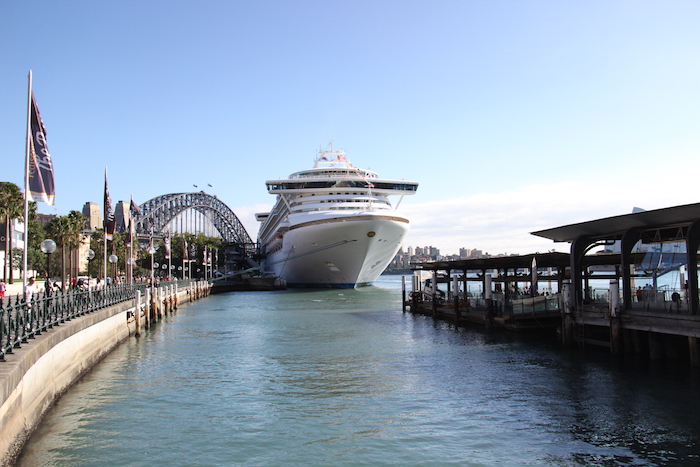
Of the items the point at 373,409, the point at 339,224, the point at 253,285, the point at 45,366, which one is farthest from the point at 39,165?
the point at 253,285

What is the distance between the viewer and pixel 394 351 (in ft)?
88.4

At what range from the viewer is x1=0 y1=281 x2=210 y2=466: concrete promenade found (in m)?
11.0

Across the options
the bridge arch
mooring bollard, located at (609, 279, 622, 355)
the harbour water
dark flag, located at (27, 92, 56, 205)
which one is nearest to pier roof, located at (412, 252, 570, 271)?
the harbour water

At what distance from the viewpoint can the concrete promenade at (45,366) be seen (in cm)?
1098

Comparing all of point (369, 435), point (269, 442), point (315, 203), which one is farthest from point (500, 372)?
point (315, 203)

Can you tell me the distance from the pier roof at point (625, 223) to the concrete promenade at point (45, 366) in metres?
18.7

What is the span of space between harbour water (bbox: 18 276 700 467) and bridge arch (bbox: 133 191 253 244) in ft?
401

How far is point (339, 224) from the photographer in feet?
214

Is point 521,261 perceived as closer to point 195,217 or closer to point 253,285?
point 253,285

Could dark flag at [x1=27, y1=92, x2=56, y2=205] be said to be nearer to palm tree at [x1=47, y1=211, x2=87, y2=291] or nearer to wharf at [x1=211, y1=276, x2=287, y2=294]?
palm tree at [x1=47, y1=211, x2=87, y2=291]

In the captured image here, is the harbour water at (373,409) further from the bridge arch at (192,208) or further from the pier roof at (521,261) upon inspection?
the bridge arch at (192,208)

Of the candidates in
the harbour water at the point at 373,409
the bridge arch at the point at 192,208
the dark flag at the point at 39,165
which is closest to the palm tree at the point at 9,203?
the harbour water at the point at 373,409

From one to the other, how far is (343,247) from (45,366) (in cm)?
5453

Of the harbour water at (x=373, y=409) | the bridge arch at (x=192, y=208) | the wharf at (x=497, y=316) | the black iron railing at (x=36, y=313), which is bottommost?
the harbour water at (x=373, y=409)
